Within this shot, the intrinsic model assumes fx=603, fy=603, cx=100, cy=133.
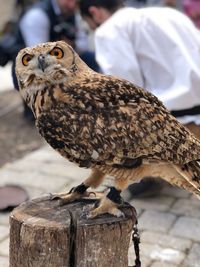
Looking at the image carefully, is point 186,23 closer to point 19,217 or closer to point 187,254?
point 187,254

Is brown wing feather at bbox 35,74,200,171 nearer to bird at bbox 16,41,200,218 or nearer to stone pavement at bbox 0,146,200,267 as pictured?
bird at bbox 16,41,200,218

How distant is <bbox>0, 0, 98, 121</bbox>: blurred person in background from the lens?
262 inches

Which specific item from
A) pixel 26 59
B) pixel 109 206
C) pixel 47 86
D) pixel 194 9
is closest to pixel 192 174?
pixel 109 206

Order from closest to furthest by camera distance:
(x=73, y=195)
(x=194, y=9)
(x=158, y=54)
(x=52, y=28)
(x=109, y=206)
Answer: (x=109, y=206) → (x=73, y=195) → (x=158, y=54) → (x=194, y=9) → (x=52, y=28)

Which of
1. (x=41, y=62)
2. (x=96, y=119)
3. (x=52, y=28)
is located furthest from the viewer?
(x=52, y=28)

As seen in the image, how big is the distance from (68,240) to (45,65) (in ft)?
2.34

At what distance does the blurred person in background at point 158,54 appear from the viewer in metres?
4.39

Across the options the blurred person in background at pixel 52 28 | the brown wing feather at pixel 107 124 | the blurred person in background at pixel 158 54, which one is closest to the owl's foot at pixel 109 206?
the brown wing feather at pixel 107 124

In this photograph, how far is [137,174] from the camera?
8.50ft

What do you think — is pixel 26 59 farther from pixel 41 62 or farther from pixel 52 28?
pixel 52 28

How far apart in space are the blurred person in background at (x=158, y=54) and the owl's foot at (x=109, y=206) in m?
1.90

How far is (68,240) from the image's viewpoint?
96.6 inches

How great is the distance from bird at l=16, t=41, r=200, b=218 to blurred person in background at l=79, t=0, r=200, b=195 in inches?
72.6

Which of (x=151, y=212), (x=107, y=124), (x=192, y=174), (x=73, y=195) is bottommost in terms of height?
(x=151, y=212)
